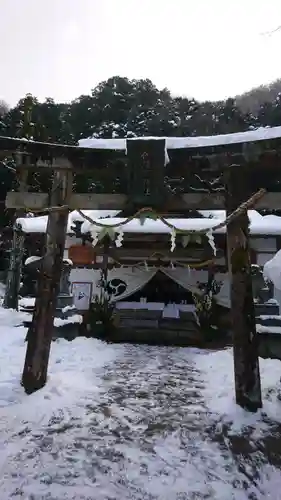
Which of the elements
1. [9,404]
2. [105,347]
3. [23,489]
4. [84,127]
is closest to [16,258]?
[105,347]

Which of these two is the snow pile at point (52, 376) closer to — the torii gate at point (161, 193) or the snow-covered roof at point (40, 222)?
the torii gate at point (161, 193)

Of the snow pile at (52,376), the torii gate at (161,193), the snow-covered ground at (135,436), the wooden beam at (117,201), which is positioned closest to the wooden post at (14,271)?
the snow pile at (52,376)

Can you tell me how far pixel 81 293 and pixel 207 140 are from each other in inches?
377

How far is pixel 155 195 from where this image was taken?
5434 millimetres

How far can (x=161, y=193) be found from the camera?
214 inches

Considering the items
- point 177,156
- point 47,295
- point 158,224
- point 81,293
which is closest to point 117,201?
point 177,156

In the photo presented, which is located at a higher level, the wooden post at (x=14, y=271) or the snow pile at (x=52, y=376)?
the wooden post at (x=14, y=271)

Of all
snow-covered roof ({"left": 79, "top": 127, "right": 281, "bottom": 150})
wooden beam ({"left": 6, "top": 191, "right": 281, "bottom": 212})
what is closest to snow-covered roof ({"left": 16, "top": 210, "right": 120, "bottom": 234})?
wooden beam ({"left": 6, "top": 191, "right": 281, "bottom": 212})

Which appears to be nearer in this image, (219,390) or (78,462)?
(78,462)

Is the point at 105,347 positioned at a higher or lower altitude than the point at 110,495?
higher

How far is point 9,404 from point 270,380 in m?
4.37

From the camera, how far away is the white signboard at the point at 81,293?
1404 centimetres

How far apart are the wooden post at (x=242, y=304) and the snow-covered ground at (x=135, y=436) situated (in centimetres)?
35

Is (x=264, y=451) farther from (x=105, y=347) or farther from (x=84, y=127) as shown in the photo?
(x=84, y=127)
